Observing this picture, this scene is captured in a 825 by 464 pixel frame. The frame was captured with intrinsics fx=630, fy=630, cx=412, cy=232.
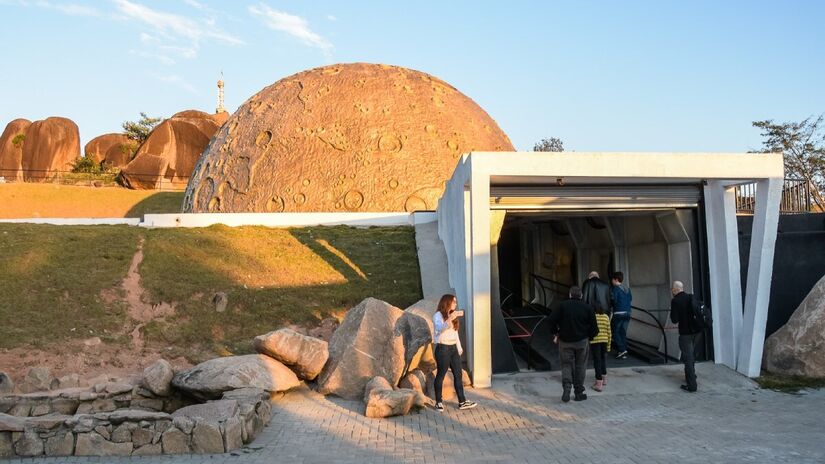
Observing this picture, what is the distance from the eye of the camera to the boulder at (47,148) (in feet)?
154

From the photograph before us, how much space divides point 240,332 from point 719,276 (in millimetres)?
8488

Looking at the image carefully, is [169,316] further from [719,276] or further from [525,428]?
[719,276]

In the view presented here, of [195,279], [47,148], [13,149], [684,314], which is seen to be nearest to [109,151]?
[47,148]

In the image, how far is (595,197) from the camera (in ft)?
34.6

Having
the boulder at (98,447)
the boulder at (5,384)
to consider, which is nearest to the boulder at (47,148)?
the boulder at (5,384)

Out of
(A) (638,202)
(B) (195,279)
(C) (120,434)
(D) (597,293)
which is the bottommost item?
(C) (120,434)

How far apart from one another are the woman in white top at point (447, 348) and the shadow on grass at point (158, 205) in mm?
29211

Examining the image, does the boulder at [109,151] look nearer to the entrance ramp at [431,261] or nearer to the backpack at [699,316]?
the entrance ramp at [431,261]

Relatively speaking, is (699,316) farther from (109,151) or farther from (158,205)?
(109,151)

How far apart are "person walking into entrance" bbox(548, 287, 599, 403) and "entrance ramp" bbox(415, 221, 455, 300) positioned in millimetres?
4222

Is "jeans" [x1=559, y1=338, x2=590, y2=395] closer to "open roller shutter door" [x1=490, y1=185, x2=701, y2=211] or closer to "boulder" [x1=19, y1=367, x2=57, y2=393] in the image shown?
"open roller shutter door" [x1=490, y1=185, x2=701, y2=211]

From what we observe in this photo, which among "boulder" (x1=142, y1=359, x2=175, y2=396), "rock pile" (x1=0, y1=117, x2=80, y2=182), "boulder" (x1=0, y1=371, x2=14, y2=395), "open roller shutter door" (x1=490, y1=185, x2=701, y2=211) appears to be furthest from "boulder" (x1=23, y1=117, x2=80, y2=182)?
"open roller shutter door" (x1=490, y1=185, x2=701, y2=211)

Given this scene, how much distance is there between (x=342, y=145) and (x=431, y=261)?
744 centimetres

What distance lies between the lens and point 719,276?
10305 mm
